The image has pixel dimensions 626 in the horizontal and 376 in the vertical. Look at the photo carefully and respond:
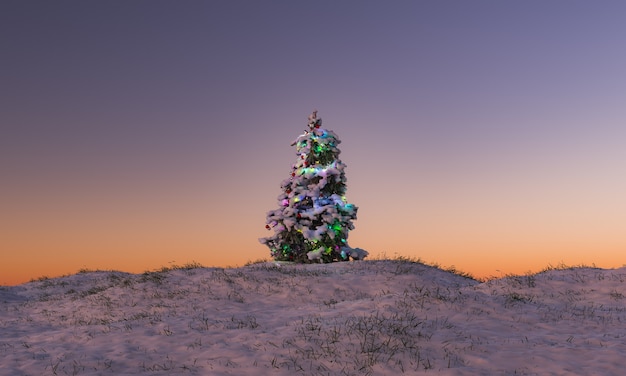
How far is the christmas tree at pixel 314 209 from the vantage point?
97.8ft

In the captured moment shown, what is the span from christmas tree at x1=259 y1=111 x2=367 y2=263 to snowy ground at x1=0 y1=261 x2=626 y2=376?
7.91 metres

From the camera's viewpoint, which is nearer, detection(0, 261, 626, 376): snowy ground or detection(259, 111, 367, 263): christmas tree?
detection(0, 261, 626, 376): snowy ground

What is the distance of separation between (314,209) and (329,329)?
1814cm

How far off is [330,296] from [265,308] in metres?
2.88

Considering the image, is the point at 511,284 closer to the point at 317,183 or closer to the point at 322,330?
the point at 322,330

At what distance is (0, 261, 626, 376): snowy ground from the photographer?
10.4 meters

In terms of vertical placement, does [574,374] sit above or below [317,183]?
below

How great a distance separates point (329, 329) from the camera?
1229cm

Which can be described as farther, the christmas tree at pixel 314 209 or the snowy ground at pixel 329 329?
the christmas tree at pixel 314 209

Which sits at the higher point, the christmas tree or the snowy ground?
the christmas tree

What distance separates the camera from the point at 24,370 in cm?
1110

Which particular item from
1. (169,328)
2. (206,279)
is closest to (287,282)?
(206,279)

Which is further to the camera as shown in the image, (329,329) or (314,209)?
(314,209)

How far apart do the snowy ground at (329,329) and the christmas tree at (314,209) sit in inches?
311
